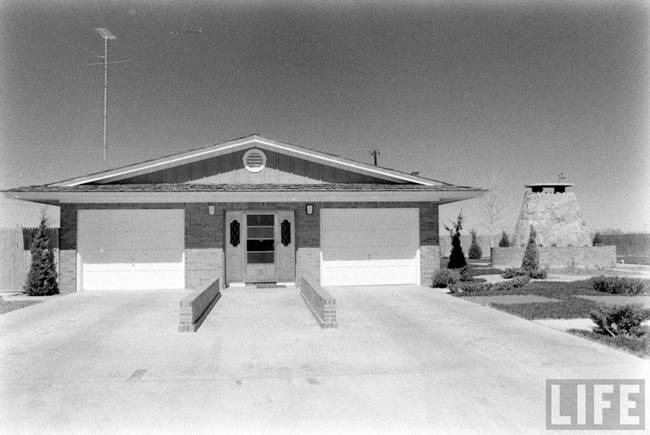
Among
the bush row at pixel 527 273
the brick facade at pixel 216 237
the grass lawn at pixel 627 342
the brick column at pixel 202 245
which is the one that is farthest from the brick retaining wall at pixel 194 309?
the bush row at pixel 527 273

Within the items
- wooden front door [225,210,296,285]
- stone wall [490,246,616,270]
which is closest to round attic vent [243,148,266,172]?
wooden front door [225,210,296,285]

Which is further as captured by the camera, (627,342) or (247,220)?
(247,220)

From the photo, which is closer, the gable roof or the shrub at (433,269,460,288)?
the gable roof

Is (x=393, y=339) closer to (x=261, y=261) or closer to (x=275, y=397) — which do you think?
(x=275, y=397)

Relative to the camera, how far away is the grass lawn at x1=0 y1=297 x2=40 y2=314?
42.7 feet

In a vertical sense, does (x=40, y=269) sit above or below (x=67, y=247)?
below

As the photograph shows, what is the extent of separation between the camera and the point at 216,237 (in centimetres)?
1614

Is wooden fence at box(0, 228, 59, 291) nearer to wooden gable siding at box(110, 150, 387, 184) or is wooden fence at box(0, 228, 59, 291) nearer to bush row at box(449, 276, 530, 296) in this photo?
wooden gable siding at box(110, 150, 387, 184)

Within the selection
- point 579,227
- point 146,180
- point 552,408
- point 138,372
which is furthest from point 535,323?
point 579,227

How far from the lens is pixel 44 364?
762 centimetres

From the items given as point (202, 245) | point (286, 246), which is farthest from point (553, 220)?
point (202, 245)

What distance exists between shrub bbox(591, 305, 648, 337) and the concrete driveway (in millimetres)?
830

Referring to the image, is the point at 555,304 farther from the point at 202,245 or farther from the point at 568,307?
the point at 202,245

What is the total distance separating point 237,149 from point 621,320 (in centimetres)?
1187
